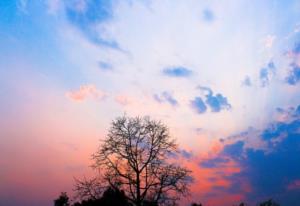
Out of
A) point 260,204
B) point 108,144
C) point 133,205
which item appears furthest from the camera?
point 260,204

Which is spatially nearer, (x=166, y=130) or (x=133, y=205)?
(x=133, y=205)

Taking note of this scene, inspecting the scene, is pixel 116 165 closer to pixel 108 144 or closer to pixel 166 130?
pixel 108 144

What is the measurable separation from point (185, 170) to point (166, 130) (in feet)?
13.1

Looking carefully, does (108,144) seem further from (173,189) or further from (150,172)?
(173,189)

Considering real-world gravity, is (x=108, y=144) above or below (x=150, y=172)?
above

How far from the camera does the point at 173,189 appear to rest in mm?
26594

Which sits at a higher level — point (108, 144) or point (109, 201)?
point (108, 144)

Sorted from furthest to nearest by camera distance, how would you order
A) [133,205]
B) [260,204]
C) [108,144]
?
[260,204] → [108,144] → [133,205]

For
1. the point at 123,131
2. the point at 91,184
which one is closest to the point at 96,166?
the point at 91,184

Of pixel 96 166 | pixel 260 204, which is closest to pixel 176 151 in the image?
pixel 96 166

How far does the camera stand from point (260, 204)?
1463 inches

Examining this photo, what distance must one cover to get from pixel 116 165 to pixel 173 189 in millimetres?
5366

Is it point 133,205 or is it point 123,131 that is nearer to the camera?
point 133,205

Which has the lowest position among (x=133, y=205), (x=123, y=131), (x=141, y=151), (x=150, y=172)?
(x=133, y=205)
